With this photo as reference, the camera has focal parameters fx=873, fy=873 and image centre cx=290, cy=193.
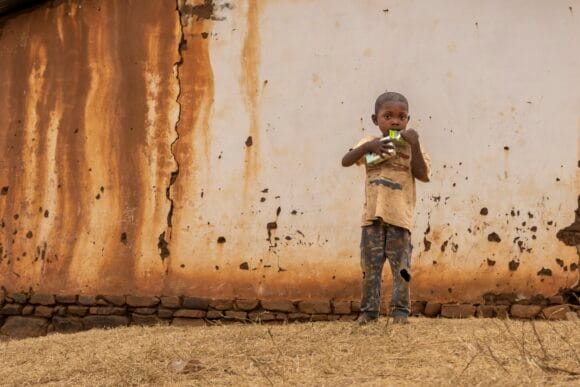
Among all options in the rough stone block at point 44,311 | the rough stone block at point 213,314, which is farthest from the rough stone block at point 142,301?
the rough stone block at point 44,311

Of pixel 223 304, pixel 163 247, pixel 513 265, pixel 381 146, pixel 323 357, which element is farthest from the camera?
pixel 163 247

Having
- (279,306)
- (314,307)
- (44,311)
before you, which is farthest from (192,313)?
(44,311)

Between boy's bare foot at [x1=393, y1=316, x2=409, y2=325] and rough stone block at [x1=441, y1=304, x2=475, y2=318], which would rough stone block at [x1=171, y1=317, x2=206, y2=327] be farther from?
boy's bare foot at [x1=393, y1=316, x2=409, y2=325]

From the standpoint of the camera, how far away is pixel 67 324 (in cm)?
633

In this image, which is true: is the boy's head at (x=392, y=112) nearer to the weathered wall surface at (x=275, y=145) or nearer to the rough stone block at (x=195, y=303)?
the weathered wall surface at (x=275, y=145)

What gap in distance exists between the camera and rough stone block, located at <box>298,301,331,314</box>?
6020mm

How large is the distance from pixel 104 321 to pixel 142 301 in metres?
0.32

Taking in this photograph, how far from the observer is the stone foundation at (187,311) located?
234 inches

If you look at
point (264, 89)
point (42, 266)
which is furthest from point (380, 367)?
point (42, 266)

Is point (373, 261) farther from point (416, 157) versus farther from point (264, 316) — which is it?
point (264, 316)

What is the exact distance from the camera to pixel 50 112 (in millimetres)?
6492

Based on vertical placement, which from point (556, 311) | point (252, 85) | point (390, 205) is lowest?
point (556, 311)

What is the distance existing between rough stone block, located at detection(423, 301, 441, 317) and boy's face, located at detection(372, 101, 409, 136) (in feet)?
6.14

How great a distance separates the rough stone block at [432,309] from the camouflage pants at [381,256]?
4.75 ft
